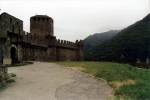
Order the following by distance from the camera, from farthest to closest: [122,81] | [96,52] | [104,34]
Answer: [104,34]
[96,52]
[122,81]

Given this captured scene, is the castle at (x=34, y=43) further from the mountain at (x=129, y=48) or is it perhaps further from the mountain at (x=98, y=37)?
the mountain at (x=98, y=37)

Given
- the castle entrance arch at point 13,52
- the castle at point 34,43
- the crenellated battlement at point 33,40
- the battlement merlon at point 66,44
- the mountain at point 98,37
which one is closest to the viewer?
the castle at point 34,43

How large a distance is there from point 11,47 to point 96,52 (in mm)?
54915

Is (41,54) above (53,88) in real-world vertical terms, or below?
above

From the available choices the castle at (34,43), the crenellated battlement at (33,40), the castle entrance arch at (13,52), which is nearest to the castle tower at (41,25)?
the castle at (34,43)

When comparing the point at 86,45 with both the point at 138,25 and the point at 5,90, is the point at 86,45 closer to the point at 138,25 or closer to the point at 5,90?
the point at 138,25

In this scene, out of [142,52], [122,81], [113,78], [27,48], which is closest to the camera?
[122,81]

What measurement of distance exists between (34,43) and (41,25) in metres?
8.26

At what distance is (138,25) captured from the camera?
3231 inches

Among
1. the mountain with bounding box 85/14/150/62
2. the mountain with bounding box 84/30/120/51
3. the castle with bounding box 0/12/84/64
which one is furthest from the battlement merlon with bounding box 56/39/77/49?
the mountain with bounding box 84/30/120/51

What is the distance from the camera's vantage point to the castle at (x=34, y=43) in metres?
22.0

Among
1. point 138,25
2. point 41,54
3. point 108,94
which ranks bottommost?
point 108,94

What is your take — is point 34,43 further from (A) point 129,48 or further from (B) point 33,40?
(A) point 129,48

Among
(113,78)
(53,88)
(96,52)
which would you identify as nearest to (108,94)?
(53,88)
